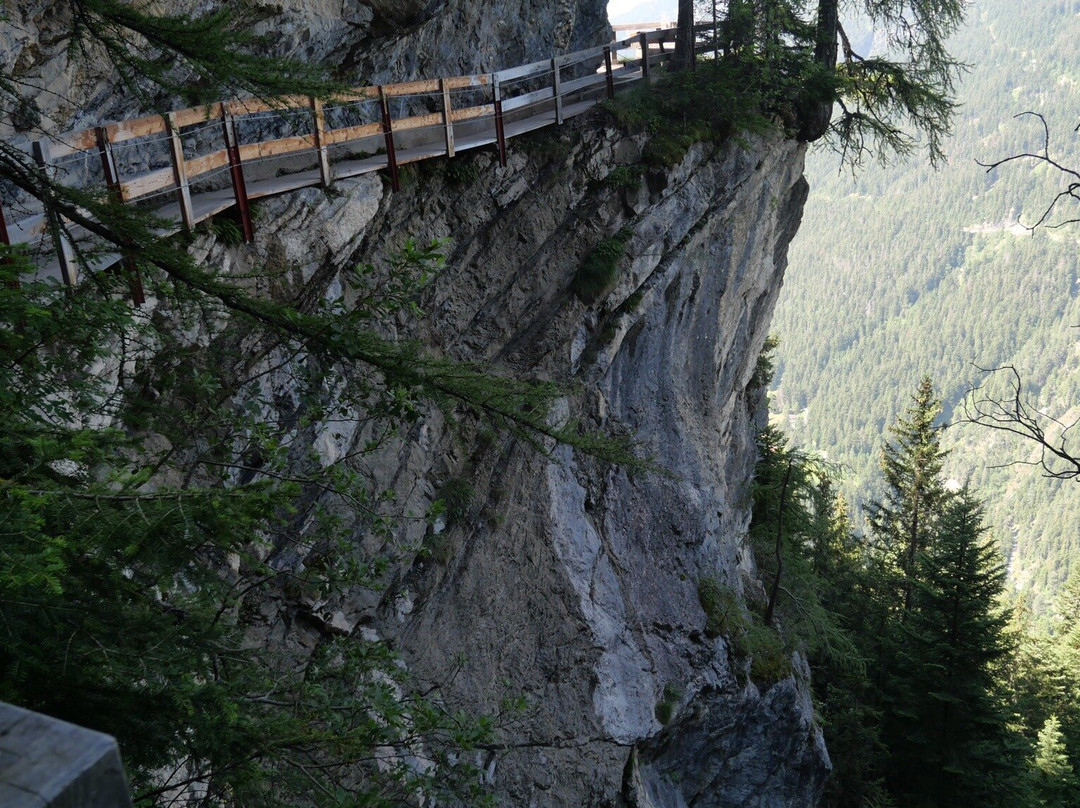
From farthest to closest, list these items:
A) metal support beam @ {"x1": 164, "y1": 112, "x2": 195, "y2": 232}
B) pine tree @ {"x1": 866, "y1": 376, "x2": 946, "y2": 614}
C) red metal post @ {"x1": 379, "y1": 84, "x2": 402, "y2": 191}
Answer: pine tree @ {"x1": 866, "y1": 376, "x2": 946, "y2": 614} < red metal post @ {"x1": 379, "y1": 84, "x2": 402, "y2": 191} < metal support beam @ {"x1": 164, "y1": 112, "x2": 195, "y2": 232}

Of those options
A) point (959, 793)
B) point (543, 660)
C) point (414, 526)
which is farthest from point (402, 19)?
point (959, 793)

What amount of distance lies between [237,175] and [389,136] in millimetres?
2351

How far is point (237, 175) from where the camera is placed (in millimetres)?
7840

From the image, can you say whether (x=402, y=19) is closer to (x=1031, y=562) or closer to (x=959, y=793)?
(x=959, y=793)

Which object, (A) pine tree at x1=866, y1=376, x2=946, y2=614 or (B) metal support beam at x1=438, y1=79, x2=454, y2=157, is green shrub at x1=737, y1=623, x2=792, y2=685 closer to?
(B) metal support beam at x1=438, y1=79, x2=454, y2=157

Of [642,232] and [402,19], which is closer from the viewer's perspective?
[402,19]

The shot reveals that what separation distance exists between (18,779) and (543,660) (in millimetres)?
9897

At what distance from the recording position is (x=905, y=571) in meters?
28.3

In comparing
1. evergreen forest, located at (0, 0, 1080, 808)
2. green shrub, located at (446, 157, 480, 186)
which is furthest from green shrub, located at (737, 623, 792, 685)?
green shrub, located at (446, 157, 480, 186)

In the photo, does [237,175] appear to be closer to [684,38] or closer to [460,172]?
[460,172]

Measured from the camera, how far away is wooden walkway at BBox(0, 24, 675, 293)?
627cm

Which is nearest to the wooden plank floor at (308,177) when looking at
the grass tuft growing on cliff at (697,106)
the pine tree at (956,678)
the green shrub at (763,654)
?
the grass tuft growing on cliff at (697,106)

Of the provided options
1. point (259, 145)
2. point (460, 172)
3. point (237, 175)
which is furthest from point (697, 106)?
point (237, 175)

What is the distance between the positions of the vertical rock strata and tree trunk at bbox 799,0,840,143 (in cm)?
127
